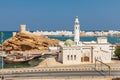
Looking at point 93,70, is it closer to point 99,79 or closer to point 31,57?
point 99,79

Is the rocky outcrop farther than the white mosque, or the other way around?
the rocky outcrop

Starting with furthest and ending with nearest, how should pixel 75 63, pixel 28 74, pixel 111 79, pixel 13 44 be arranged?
1. pixel 13 44
2. pixel 75 63
3. pixel 28 74
4. pixel 111 79

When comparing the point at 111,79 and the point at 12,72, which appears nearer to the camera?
the point at 111,79

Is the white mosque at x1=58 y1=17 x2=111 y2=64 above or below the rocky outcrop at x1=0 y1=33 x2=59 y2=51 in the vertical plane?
below

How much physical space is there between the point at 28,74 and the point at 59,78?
7311mm

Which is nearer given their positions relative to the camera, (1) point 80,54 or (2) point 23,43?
(1) point 80,54

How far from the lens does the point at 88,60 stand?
276 feet

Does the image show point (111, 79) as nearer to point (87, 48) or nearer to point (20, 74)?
point (20, 74)

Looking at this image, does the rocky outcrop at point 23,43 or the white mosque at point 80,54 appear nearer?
the white mosque at point 80,54

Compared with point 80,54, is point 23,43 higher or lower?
higher

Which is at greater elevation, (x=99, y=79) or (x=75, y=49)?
(x=75, y=49)

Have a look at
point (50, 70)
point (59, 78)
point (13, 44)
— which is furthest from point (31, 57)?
point (59, 78)

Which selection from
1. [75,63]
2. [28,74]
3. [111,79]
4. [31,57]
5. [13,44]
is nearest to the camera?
[111,79]

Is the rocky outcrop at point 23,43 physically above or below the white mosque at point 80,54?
above
